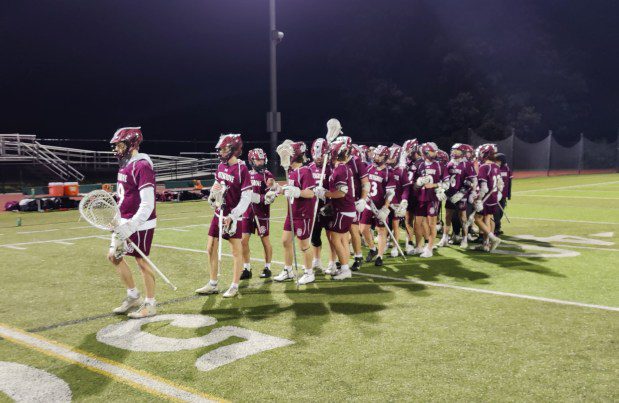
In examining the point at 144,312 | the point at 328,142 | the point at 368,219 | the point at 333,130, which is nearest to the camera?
the point at 144,312

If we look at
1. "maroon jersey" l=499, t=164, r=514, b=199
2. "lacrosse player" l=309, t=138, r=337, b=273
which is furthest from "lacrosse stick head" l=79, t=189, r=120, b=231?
"maroon jersey" l=499, t=164, r=514, b=199

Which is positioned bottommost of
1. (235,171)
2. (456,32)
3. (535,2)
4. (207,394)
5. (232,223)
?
(207,394)

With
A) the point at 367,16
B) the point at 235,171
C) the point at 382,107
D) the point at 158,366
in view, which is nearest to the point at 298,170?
the point at 235,171

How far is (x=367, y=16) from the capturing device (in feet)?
193

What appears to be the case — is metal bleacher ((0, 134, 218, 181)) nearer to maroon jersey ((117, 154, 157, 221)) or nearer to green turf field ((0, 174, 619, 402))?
green turf field ((0, 174, 619, 402))

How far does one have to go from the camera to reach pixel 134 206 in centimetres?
655

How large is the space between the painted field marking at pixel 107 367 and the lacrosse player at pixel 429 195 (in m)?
6.91

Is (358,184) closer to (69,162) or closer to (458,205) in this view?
(458,205)

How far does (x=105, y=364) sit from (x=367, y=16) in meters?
58.5

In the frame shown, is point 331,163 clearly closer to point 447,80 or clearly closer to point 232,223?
point 232,223

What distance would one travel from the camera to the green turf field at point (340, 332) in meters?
4.65

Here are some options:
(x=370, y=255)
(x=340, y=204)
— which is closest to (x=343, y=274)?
(x=340, y=204)

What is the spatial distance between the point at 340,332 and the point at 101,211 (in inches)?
121

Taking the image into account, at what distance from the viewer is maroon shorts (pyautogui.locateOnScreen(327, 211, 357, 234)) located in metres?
8.70
